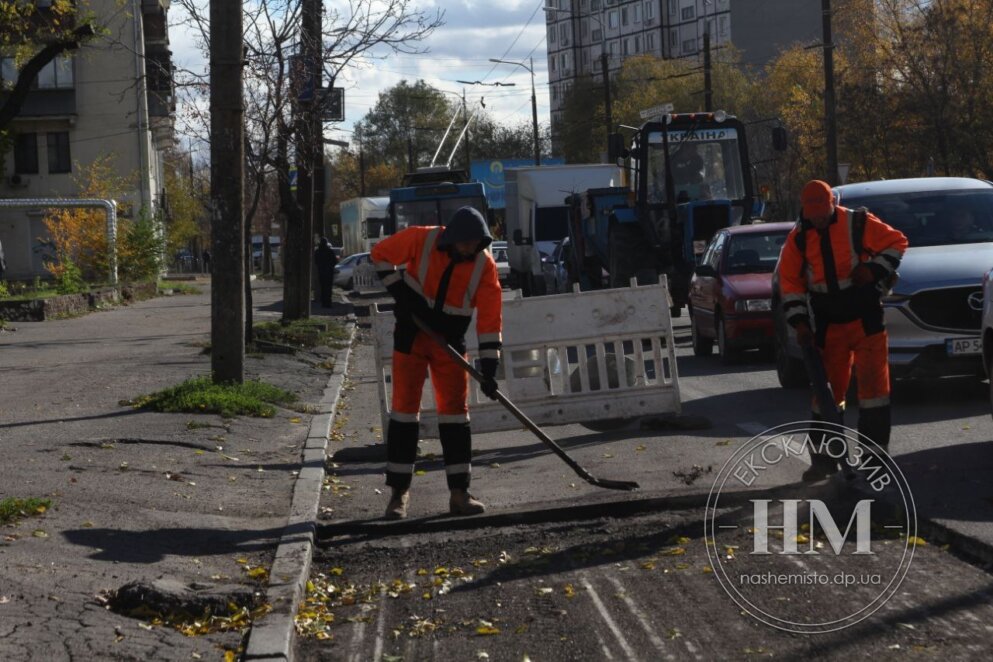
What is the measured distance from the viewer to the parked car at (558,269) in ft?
92.5

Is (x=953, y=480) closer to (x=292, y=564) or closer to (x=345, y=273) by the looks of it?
(x=292, y=564)

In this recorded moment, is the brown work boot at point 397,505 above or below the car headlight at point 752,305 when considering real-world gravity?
below

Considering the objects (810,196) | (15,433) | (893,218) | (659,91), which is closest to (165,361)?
(15,433)

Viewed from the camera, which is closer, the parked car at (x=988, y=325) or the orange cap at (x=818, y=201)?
the orange cap at (x=818, y=201)

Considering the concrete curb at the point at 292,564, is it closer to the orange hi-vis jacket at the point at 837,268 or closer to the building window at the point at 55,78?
the orange hi-vis jacket at the point at 837,268

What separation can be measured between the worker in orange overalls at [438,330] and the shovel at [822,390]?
186 centimetres

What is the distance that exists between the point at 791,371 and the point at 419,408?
19.9 ft

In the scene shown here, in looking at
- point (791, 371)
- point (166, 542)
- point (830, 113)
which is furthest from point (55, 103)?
point (166, 542)

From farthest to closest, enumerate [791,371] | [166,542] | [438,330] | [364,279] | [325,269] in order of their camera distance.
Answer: [364,279]
[325,269]
[791,371]
[438,330]
[166,542]

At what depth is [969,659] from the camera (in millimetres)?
4773

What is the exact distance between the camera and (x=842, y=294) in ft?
25.8

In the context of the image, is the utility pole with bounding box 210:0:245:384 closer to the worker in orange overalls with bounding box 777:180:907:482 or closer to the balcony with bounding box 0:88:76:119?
the worker in orange overalls with bounding box 777:180:907:482

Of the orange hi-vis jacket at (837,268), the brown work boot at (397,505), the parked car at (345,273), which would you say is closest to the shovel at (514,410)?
the brown work boot at (397,505)

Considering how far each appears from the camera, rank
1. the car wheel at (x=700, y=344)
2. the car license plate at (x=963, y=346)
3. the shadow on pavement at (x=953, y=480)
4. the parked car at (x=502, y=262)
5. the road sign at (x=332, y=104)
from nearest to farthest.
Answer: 1. the shadow on pavement at (x=953, y=480)
2. the car license plate at (x=963, y=346)
3. the car wheel at (x=700, y=344)
4. the road sign at (x=332, y=104)
5. the parked car at (x=502, y=262)
